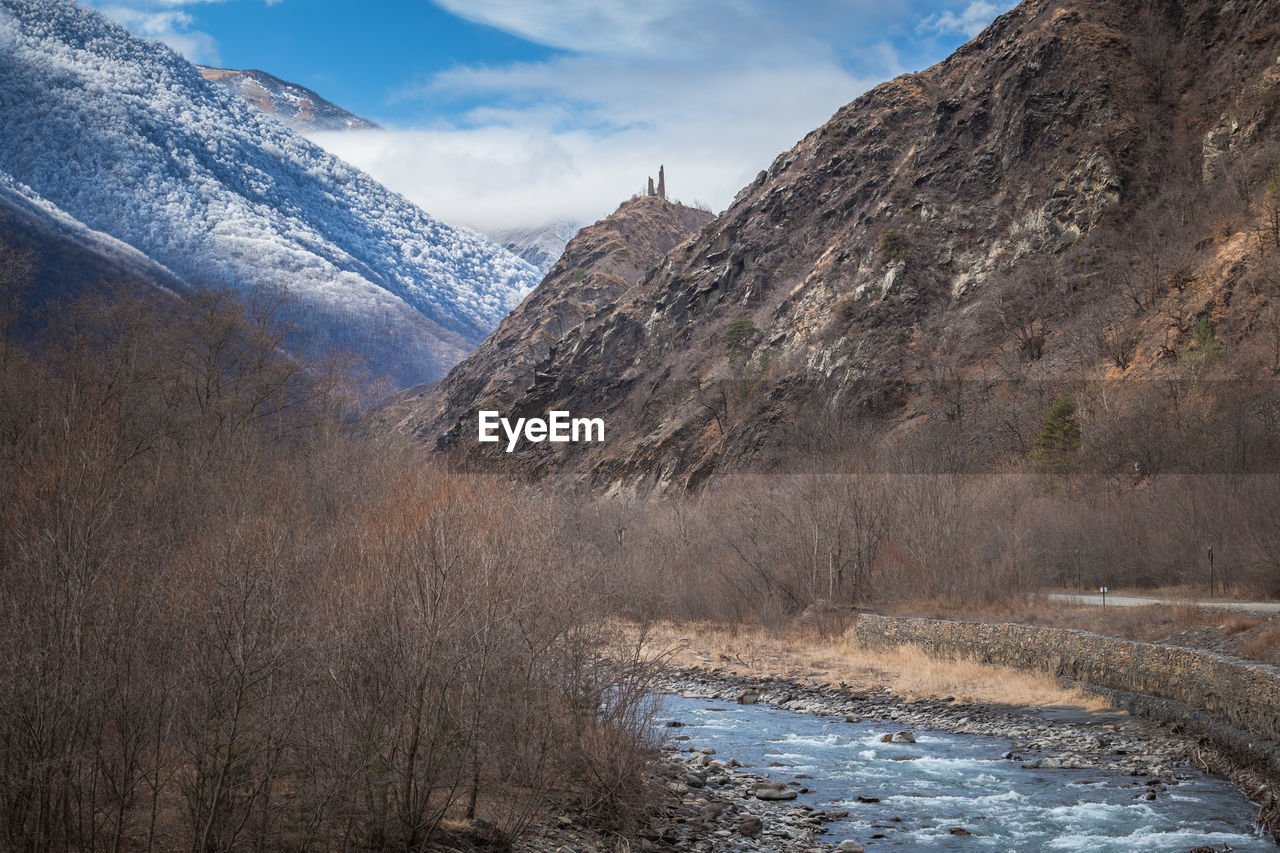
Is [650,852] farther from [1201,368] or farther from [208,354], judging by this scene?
[1201,368]

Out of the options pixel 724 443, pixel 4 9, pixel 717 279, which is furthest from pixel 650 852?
pixel 4 9

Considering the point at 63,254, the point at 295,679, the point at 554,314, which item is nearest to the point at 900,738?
the point at 295,679

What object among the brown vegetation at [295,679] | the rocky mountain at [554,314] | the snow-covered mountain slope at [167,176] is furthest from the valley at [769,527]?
the snow-covered mountain slope at [167,176]

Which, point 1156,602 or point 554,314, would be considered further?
point 554,314

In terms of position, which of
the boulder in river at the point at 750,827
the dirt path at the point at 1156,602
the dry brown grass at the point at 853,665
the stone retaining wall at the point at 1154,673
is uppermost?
the dirt path at the point at 1156,602

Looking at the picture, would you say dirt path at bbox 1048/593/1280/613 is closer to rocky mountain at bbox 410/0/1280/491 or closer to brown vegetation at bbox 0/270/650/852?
rocky mountain at bbox 410/0/1280/491

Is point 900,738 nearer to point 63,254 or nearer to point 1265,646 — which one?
point 1265,646

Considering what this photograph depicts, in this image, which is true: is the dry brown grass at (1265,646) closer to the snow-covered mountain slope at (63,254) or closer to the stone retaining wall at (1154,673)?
the stone retaining wall at (1154,673)
